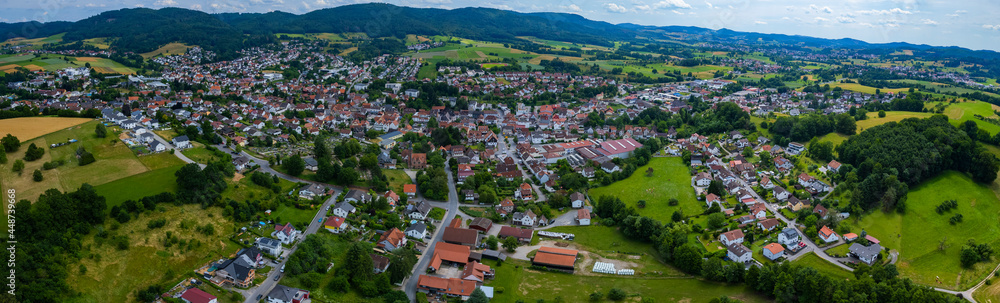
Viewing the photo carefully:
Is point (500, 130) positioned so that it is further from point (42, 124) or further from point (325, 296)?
point (42, 124)

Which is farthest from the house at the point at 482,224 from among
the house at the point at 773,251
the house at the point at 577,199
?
the house at the point at 773,251

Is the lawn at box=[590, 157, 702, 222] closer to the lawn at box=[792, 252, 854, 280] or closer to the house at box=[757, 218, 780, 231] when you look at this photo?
the house at box=[757, 218, 780, 231]

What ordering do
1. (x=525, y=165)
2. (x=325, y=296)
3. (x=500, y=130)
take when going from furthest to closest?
(x=500, y=130) → (x=525, y=165) → (x=325, y=296)

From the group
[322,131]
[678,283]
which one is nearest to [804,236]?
[678,283]

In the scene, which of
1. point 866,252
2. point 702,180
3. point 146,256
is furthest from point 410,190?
point 866,252

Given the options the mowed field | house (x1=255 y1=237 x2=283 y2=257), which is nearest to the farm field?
house (x1=255 y1=237 x2=283 y2=257)
